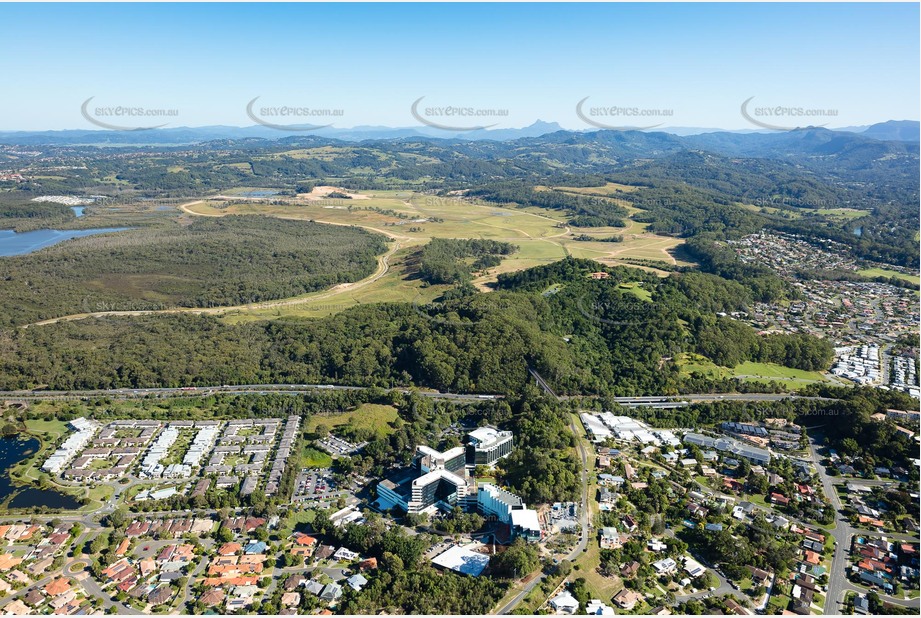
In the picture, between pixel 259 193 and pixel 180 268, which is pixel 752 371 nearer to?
pixel 180 268

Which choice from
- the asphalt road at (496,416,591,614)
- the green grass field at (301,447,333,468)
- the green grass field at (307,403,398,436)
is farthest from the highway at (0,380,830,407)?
the green grass field at (301,447,333,468)

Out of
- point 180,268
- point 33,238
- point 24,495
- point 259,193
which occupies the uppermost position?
point 259,193

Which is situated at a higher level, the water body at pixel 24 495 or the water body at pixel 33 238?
the water body at pixel 33 238

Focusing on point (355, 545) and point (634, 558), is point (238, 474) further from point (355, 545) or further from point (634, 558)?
point (634, 558)

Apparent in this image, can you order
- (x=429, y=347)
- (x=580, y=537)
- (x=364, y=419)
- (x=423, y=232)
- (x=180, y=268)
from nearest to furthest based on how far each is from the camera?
(x=580, y=537) → (x=364, y=419) → (x=429, y=347) → (x=180, y=268) → (x=423, y=232)

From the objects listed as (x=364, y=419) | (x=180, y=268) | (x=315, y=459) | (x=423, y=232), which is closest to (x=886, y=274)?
(x=423, y=232)

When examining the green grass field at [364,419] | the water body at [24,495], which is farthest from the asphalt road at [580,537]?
the water body at [24,495]

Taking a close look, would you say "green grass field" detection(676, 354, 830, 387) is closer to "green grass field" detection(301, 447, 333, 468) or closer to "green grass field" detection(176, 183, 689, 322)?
"green grass field" detection(176, 183, 689, 322)

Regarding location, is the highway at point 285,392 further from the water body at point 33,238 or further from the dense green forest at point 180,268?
the water body at point 33,238
